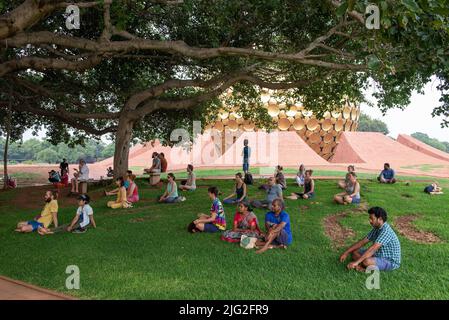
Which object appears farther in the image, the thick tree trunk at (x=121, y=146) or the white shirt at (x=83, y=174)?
the thick tree trunk at (x=121, y=146)

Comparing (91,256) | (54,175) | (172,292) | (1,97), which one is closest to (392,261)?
(172,292)

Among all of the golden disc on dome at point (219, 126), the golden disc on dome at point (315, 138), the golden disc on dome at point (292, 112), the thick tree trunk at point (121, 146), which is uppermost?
the golden disc on dome at point (292, 112)

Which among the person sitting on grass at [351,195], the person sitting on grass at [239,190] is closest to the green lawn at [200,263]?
the person sitting on grass at [239,190]

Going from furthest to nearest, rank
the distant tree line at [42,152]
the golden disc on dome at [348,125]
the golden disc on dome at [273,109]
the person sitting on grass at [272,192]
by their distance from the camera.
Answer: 1. the distant tree line at [42,152]
2. the golden disc on dome at [348,125]
3. the golden disc on dome at [273,109]
4. the person sitting on grass at [272,192]

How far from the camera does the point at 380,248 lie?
22.9 feet

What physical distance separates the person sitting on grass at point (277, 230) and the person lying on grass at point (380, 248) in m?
1.41

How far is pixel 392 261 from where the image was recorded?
22.9 feet

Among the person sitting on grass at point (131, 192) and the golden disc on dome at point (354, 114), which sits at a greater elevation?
the golden disc on dome at point (354, 114)

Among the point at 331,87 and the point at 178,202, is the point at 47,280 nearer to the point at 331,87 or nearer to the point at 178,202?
the point at 178,202

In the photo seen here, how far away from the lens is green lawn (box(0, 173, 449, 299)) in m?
6.20

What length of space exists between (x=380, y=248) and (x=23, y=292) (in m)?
5.43

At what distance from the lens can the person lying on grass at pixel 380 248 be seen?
21.9 feet

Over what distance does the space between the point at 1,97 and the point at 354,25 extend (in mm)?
14847

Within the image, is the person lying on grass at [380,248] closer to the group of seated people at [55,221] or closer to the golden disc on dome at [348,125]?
the group of seated people at [55,221]
